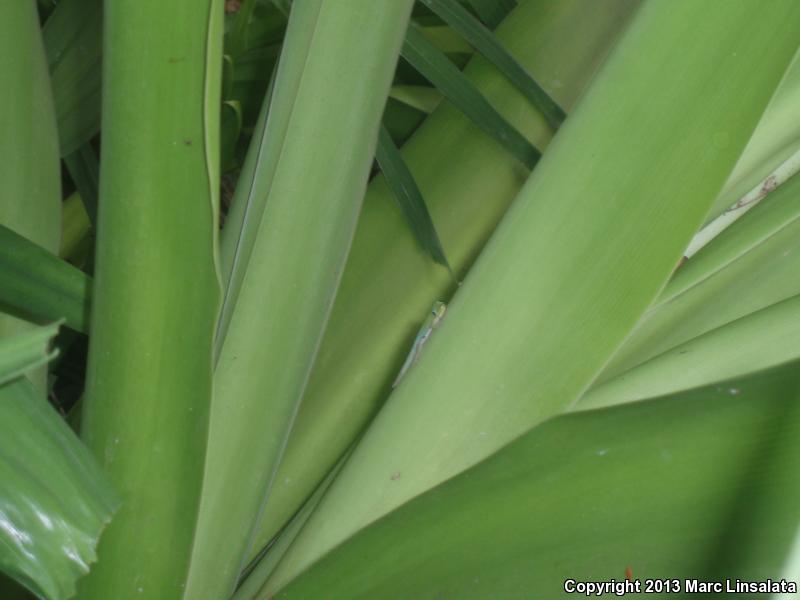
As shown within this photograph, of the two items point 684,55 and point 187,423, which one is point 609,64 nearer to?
point 684,55

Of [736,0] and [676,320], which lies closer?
[736,0]

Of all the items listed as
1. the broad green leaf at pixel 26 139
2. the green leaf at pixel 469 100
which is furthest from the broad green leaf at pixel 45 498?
the green leaf at pixel 469 100

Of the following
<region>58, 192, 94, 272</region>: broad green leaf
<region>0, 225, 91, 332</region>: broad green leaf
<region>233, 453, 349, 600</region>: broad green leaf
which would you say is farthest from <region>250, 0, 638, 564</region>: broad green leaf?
<region>58, 192, 94, 272</region>: broad green leaf

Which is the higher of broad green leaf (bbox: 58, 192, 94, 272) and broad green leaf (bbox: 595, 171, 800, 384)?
broad green leaf (bbox: 595, 171, 800, 384)

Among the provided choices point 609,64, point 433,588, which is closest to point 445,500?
point 433,588

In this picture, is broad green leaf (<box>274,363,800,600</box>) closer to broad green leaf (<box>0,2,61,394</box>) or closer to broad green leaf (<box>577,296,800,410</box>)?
broad green leaf (<box>577,296,800,410</box>)

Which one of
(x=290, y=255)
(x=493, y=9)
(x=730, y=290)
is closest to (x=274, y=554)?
(x=290, y=255)
